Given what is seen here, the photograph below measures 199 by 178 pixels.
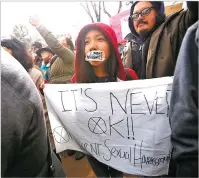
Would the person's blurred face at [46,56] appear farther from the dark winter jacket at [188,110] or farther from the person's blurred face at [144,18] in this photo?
the dark winter jacket at [188,110]

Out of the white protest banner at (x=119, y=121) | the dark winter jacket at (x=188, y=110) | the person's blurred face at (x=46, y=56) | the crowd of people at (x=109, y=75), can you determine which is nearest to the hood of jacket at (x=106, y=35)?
the crowd of people at (x=109, y=75)

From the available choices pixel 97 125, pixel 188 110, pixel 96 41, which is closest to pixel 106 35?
pixel 96 41

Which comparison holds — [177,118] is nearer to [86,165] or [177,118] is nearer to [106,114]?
[106,114]

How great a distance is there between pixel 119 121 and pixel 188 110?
0.65 meters

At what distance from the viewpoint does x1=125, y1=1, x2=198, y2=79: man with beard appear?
1.32 meters

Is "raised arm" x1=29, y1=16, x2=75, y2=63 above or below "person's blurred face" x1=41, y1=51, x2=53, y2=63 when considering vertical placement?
above

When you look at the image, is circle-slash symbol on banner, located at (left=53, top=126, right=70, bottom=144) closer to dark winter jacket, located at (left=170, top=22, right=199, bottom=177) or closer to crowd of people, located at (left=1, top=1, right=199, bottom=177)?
crowd of people, located at (left=1, top=1, right=199, bottom=177)

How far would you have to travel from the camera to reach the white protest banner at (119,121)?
53.4 inches

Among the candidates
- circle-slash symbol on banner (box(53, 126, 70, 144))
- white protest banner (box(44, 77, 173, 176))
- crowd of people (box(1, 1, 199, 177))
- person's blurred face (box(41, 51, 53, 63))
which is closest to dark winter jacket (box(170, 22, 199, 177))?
crowd of people (box(1, 1, 199, 177))

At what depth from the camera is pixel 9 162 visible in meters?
0.82

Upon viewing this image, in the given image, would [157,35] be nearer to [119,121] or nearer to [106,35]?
[106,35]

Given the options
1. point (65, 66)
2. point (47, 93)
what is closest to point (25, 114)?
point (47, 93)

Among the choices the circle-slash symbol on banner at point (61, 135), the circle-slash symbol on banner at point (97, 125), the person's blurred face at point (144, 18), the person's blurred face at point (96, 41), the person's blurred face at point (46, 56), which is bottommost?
the circle-slash symbol on banner at point (61, 135)

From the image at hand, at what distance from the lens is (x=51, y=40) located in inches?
67.1
